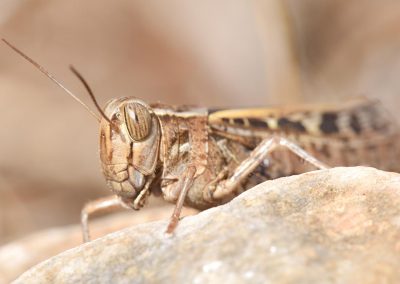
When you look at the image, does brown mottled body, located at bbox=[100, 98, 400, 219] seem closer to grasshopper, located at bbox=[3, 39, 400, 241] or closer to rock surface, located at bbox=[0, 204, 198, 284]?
grasshopper, located at bbox=[3, 39, 400, 241]

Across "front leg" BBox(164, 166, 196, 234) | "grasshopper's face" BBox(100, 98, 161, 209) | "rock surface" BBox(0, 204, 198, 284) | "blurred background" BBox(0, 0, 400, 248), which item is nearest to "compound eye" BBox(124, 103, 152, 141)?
"grasshopper's face" BBox(100, 98, 161, 209)

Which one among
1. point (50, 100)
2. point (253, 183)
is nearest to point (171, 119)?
point (253, 183)

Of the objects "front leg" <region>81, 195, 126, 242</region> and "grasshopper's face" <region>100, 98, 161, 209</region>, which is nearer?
"grasshopper's face" <region>100, 98, 161, 209</region>

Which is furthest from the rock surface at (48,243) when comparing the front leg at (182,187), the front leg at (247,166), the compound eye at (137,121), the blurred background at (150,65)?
the blurred background at (150,65)

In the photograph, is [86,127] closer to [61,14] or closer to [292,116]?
[61,14]

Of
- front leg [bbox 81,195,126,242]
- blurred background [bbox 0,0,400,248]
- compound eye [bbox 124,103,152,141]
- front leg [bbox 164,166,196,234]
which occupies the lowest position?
front leg [bbox 81,195,126,242]

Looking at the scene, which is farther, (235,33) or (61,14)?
(235,33)
